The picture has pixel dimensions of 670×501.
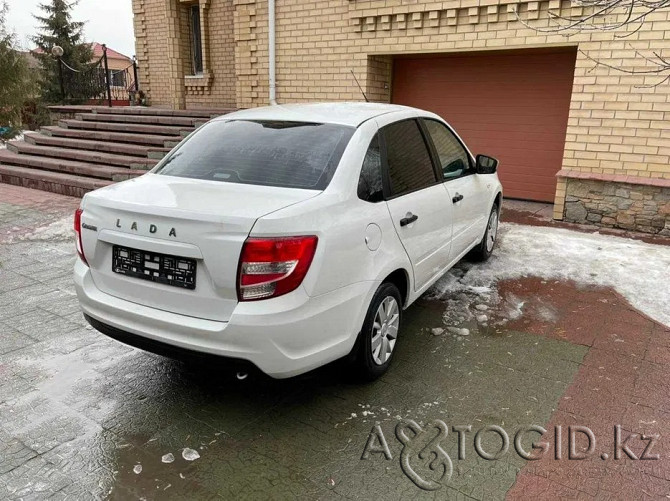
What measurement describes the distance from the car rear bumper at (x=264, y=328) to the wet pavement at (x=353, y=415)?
0.57 ft

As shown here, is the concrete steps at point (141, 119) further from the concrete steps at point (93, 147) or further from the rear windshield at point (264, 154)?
the rear windshield at point (264, 154)

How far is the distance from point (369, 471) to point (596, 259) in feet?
14.6

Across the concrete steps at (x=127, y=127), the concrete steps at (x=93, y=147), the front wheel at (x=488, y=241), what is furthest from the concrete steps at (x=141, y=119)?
the front wheel at (x=488, y=241)

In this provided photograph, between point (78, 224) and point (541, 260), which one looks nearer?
point (78, 224)

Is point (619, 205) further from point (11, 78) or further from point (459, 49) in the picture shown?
point (11, 78)

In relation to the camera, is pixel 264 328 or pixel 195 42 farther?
pixel 195 42

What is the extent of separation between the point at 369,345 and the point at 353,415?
0.41 metres

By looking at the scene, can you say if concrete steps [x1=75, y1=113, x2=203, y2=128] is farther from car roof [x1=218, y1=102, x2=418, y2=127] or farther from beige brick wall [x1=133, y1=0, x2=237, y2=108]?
car roof [x1=218, y1=102, x2=418, y2=127]

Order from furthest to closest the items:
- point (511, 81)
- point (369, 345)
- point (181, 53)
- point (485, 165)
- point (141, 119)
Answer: point (181, 53), point (141, 119), point (511, 81), point (485, 165), point (369, 345)

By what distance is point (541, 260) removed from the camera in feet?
19.3

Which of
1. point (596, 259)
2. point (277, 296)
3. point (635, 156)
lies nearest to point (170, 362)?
point (277, 296)

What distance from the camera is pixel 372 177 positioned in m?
3.26

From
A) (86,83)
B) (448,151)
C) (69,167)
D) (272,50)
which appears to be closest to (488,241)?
(448,151)

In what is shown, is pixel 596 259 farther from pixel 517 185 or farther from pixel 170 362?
pixel 170 362
